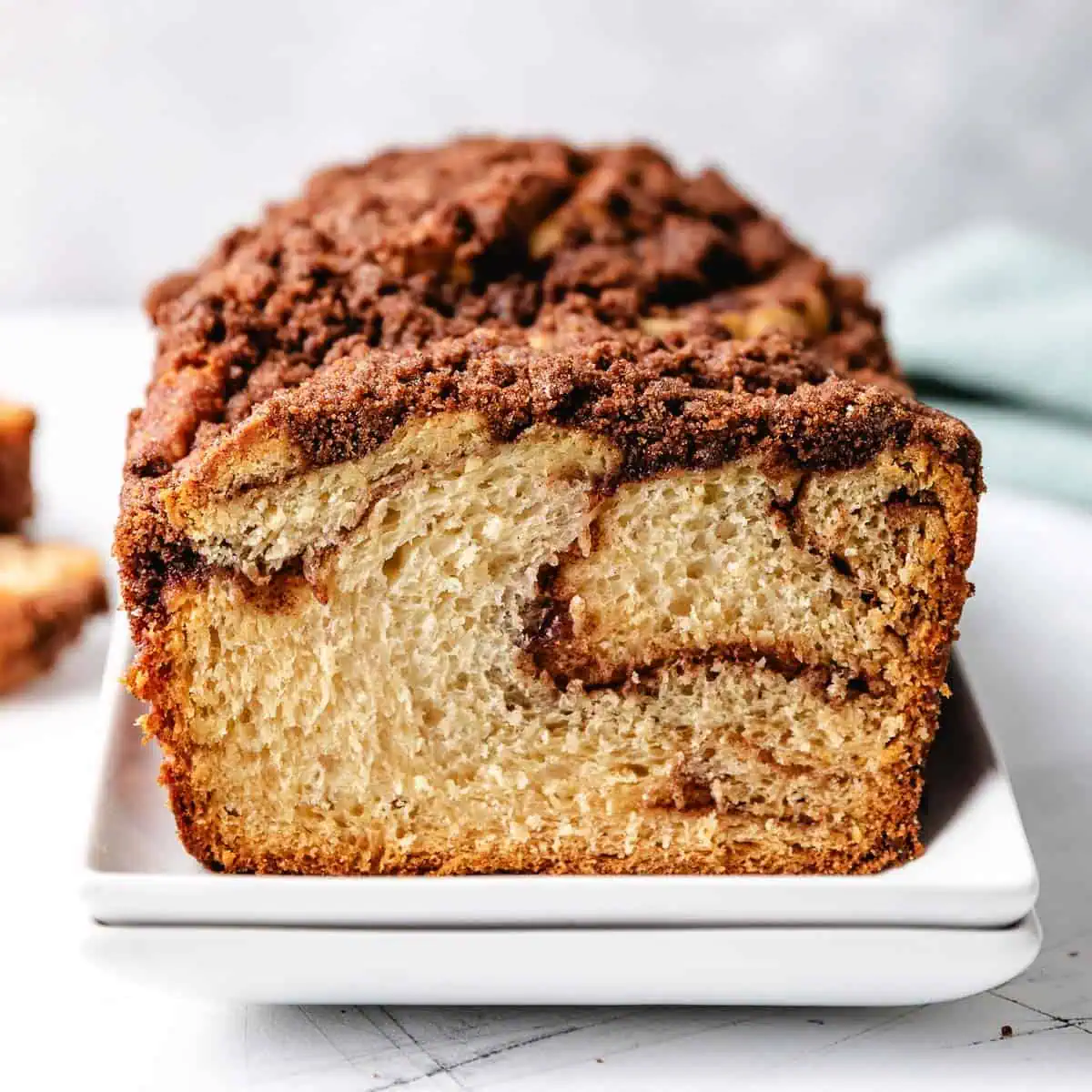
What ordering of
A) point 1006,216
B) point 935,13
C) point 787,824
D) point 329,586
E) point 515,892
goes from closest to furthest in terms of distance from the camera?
1. point 515,892
2. point 329,586
3. point 787,824
4. point 935,13
5. point 1006,216

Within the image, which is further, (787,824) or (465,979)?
(787,824)

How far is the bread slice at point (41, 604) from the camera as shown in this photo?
2988 mm

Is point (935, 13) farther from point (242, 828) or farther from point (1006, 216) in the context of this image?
point (242, 828)

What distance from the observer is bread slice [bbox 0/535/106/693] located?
2.99m

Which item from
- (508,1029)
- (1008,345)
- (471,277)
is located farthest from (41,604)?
(1008,345)

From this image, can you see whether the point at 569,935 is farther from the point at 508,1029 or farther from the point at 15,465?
the point at 15,465

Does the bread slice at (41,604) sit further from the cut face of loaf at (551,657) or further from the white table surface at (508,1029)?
the cut face of loaf at (551,657)

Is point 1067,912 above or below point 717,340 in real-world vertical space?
below

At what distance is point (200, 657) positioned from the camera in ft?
6.72

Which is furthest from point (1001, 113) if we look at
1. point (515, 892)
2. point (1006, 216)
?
point (515, 892)

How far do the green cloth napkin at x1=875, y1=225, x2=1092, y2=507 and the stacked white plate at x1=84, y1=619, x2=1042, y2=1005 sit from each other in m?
2.07

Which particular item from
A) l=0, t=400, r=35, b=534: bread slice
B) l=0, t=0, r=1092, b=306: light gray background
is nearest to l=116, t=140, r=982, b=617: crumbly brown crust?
l=0, t=400, r=35, b=534: bread slice

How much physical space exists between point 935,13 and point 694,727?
371 cm

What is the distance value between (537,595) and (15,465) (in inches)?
67.5
